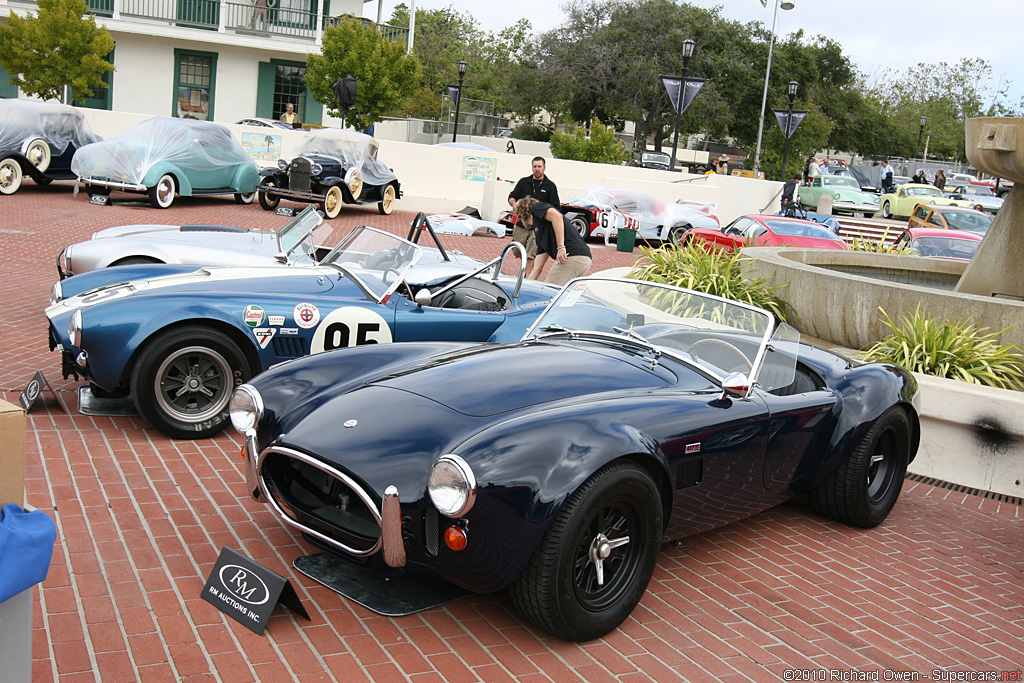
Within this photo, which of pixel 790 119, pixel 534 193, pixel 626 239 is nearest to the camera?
pixel 534 193

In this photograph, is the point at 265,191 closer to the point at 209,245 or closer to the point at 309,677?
the point at 209,245

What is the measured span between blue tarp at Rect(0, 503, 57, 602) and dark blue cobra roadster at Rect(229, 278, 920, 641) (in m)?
1.15

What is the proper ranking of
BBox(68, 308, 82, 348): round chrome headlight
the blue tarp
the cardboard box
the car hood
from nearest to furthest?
the blue tarp < the cardboard box < the car hood < BBox(68, 308, 82, 348): round chrome headlight

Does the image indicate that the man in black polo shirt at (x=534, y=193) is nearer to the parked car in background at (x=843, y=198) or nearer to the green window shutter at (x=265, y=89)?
the parked car in background at (x=843, y=198)

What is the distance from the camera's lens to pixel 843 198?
109 ft

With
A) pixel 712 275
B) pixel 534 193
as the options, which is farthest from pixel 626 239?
pixel 712 275

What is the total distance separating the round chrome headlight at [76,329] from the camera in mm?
5285

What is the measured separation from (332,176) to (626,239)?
6.43m

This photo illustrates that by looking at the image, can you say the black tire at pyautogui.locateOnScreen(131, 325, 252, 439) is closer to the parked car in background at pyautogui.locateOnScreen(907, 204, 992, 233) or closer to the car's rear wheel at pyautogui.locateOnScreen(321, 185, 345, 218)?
the car's rear wheel at pyautogui.locateOnScreen(321, 185, 345, 218)

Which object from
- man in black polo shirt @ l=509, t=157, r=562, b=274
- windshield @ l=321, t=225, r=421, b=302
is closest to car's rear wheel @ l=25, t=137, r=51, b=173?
man in black polo shirt @ l=509, t=157, r=562, b=274

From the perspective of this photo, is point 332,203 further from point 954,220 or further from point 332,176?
point 954,220

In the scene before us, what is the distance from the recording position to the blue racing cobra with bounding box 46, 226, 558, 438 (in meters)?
5.37

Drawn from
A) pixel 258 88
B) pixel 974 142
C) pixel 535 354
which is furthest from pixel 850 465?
pixel 258 88

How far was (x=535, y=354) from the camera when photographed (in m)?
4.57
